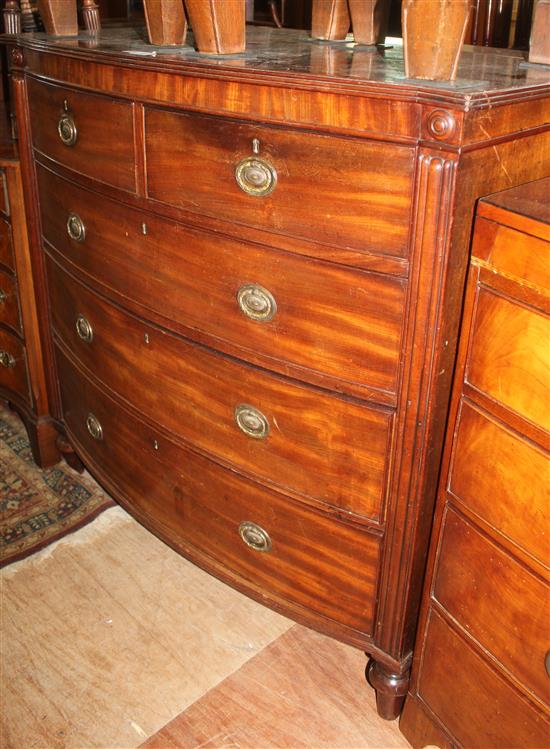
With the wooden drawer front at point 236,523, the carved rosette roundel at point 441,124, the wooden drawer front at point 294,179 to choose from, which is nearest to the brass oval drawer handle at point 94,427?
the wooden drawer front at point 236,523

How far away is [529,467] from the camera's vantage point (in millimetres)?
936

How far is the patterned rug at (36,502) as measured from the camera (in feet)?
6.16

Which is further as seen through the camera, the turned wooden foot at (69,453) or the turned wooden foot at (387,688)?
the turned wooden foot at (69,453)

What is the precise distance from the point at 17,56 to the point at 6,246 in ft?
1.74

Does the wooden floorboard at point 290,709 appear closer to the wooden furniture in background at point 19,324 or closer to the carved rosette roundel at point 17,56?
the wooden furniture in background at point 19,324

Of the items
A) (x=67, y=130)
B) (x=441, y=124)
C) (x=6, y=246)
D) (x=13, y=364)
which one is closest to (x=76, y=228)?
(x=67, y=130)

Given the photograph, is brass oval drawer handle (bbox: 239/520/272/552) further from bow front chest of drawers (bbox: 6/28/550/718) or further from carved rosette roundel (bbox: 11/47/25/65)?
carved rosette roundel (bbox: 11/47/25/65)

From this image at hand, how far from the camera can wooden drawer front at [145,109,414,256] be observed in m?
0.95

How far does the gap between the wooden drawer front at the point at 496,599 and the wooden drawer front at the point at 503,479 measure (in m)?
0.05

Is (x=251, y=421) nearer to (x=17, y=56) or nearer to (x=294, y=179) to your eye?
(x=294, y=179)

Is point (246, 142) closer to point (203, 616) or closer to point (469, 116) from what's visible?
point (469, 116)

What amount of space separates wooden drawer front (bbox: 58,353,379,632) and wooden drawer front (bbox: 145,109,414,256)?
495 millimetres

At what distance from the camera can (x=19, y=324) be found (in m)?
2.00

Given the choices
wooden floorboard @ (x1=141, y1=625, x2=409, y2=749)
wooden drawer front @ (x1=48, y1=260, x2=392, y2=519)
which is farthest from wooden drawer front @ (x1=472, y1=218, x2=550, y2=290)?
wooden floorboard @ (x1=141, y1=625, x2=409, y2=749)
